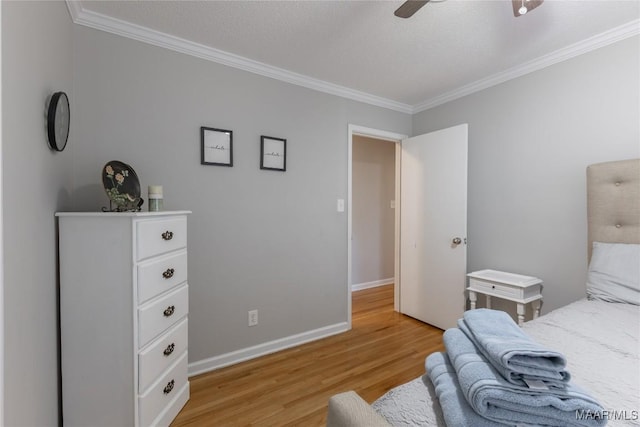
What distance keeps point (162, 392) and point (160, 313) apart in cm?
43

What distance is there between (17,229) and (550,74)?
3287 mm

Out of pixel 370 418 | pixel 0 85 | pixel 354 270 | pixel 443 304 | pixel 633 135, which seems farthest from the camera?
pixel 354 270

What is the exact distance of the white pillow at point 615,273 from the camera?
64.8 inches

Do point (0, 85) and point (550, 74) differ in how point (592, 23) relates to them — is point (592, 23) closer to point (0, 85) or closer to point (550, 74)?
point (550, 74)

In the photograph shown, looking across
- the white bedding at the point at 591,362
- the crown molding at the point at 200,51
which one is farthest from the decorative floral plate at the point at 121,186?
the white bedding at the point at 591,362

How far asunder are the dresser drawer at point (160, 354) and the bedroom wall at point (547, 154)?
2525 mm

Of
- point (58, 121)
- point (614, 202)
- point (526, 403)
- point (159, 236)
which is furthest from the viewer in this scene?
point (614, 202)

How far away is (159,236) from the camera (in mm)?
1578

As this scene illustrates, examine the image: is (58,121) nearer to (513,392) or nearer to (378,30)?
(378,30)

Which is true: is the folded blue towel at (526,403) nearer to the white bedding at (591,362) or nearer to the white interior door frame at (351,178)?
the white bedding at (591,362)

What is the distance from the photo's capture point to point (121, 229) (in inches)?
56.2

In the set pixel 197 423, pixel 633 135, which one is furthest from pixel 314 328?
pixel 633 135

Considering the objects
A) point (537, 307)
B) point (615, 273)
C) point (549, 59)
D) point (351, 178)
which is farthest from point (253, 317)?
point (549, 59)

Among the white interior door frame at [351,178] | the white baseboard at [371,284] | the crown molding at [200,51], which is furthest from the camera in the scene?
the white baseboard at [371,284]
